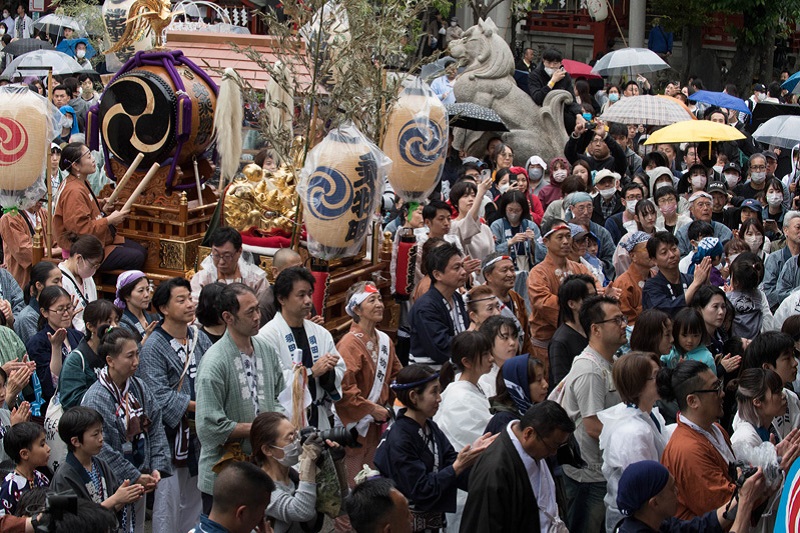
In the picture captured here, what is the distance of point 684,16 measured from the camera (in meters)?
26.1

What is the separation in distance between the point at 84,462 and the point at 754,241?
612 centimetres

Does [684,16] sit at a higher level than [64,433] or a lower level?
higher

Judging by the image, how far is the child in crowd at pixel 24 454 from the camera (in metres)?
5.07

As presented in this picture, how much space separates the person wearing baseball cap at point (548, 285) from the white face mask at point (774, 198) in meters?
3.50

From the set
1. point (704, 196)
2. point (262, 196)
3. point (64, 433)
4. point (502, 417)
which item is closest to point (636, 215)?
point (704, 196)

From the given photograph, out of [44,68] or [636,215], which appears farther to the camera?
[44,68]

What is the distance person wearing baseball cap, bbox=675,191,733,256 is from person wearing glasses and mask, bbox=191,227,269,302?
3.88m

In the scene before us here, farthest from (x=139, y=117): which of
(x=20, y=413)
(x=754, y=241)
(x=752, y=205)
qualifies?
(x=752, y=205)

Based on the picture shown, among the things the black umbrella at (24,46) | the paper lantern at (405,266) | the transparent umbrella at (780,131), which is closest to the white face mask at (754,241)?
the paper lantern at (405,266)

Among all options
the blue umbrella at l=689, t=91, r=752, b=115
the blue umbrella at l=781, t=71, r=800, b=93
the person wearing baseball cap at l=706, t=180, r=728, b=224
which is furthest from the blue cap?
the blue umbrella at l=781, t=71, r=800, b=93

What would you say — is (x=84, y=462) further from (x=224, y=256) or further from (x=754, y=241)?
(x=754, y=241)

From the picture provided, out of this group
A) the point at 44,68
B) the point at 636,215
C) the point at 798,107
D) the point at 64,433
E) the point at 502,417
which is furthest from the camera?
the point at 44,68

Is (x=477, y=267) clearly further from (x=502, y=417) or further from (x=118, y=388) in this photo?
(x=118, y=388)

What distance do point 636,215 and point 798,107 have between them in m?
5.16
